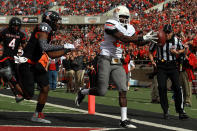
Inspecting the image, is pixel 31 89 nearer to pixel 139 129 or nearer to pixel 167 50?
pixel 139 129

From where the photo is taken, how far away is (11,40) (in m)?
9.35

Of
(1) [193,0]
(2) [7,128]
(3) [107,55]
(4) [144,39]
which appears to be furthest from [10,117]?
(1) [193,0]

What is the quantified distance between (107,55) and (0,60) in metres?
3.31

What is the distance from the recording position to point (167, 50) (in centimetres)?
869

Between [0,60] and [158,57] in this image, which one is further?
[0,60]

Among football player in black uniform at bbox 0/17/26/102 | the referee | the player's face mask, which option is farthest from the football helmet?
the player's face mask

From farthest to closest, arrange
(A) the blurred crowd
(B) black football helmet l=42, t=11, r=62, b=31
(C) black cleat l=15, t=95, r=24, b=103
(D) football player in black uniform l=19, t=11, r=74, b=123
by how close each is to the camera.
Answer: (A) the blurred crowd → (C) black cleat l=15, t=95, r=24, b=103 → (B) black football helmet l=42, t=11, r=62, b=31 → (D) football player in black uniform l=19, t=11, r=74, b=123

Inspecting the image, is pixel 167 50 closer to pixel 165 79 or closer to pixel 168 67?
pixel 168 67

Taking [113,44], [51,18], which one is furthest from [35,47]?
[113,44]

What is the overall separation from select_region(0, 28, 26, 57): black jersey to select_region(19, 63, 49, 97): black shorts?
2.16 m

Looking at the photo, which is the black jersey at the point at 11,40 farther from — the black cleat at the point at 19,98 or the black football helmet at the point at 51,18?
the black football helmet at the point at 51,18

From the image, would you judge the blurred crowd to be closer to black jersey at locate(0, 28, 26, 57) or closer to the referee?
black jersey at locate(0, 28, 26, 57)

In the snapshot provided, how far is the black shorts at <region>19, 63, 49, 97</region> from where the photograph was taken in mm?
7168

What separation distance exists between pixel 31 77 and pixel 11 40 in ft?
7.81
